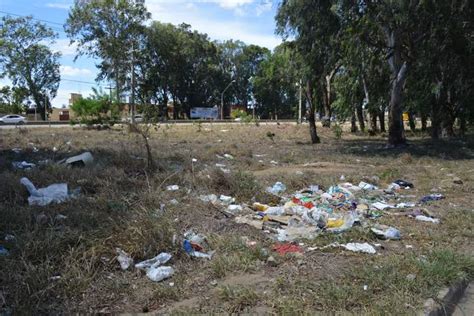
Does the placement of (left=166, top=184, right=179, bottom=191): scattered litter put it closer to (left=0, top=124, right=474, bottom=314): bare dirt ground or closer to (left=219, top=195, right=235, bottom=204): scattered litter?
(left=0, top=124, right=474, bottom=314): bare dirt ground

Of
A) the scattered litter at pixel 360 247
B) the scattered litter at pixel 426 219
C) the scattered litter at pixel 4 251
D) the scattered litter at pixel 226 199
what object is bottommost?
the scattered litter at pixel 426 219

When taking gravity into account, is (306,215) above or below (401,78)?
below

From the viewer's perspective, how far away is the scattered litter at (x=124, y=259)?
431cm

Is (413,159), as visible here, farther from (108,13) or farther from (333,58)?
(108,13)

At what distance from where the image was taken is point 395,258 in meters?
4.79

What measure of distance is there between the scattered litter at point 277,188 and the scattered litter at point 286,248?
3.20 m

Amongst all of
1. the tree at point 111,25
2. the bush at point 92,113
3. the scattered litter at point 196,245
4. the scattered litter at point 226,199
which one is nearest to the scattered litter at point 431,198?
the scattered litter at point 226,199

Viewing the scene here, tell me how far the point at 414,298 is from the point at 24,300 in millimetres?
3138

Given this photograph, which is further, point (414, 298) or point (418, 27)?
point (418, 27)

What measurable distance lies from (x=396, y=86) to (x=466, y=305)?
14.7 metres

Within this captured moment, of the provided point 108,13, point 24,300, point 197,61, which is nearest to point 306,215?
point 24,300

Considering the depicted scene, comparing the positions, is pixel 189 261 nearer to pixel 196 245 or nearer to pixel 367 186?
pixel 196 245

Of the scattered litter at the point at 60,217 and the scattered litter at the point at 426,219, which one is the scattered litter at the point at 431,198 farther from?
the scattered litter at the point at 60,217

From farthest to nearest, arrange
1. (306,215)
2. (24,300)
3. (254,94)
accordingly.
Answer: (254,94) < (306,215) < (24,300)
